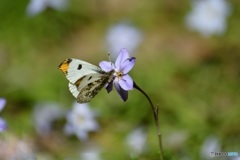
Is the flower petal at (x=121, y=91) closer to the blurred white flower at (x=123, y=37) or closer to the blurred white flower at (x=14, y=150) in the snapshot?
the blurred white flower at (x=14, y=150)

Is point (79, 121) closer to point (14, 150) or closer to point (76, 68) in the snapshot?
point (14, 150)

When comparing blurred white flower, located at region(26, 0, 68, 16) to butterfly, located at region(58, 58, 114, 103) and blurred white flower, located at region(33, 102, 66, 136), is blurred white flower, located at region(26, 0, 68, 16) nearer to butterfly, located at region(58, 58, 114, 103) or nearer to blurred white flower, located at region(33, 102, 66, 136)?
blurred white flower, located at region(33, 102, 66, 136)

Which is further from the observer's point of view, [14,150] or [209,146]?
[209,146]

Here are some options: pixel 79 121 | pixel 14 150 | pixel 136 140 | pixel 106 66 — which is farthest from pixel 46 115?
pixel 106 66

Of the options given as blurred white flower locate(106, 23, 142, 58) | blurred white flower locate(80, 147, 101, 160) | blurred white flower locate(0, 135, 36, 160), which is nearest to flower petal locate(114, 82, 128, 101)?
blurred white flower locate(0, 135, 36, 160)

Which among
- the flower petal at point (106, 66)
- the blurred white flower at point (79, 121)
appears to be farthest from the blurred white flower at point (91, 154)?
the flower petal at point (106, 66)

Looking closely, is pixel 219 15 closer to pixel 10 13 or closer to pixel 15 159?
pixel 10 13
